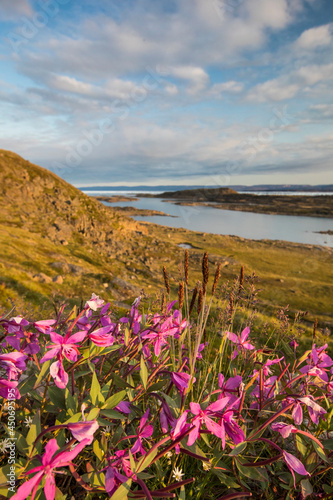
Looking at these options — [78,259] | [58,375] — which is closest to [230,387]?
[58,375]

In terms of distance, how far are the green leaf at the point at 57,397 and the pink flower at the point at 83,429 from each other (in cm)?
55

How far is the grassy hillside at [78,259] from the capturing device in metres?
9.61

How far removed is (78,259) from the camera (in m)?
14.0

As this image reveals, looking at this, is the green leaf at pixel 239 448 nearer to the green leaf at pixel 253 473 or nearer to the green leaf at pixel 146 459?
the green leaf at pixel 253 473

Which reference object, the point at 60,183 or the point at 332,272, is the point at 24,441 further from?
the point at 332,272

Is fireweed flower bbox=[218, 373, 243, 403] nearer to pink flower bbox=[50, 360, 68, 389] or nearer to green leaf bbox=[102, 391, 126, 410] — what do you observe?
green leaf bbox=[102, 391, 126, 410]

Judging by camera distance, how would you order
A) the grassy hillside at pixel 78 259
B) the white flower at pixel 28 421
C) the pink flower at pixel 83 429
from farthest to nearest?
the grassy hillside at pixel 78 259, the white flower at pixel 28 421, the pink flower at pixel 83 429

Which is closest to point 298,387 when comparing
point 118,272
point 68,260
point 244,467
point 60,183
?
point 244,467

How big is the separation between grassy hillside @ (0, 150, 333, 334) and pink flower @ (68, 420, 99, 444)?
5.66 m

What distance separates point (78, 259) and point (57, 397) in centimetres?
1290

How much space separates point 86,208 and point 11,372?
20.6 metres

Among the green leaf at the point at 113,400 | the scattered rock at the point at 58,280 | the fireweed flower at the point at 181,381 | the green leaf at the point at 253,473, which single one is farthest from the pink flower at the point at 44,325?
the scattered rock at the point at 58,280

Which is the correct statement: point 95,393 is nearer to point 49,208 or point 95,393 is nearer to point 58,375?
point 58,375

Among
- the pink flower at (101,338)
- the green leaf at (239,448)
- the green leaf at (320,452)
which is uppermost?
the pink flower at (101,338)
